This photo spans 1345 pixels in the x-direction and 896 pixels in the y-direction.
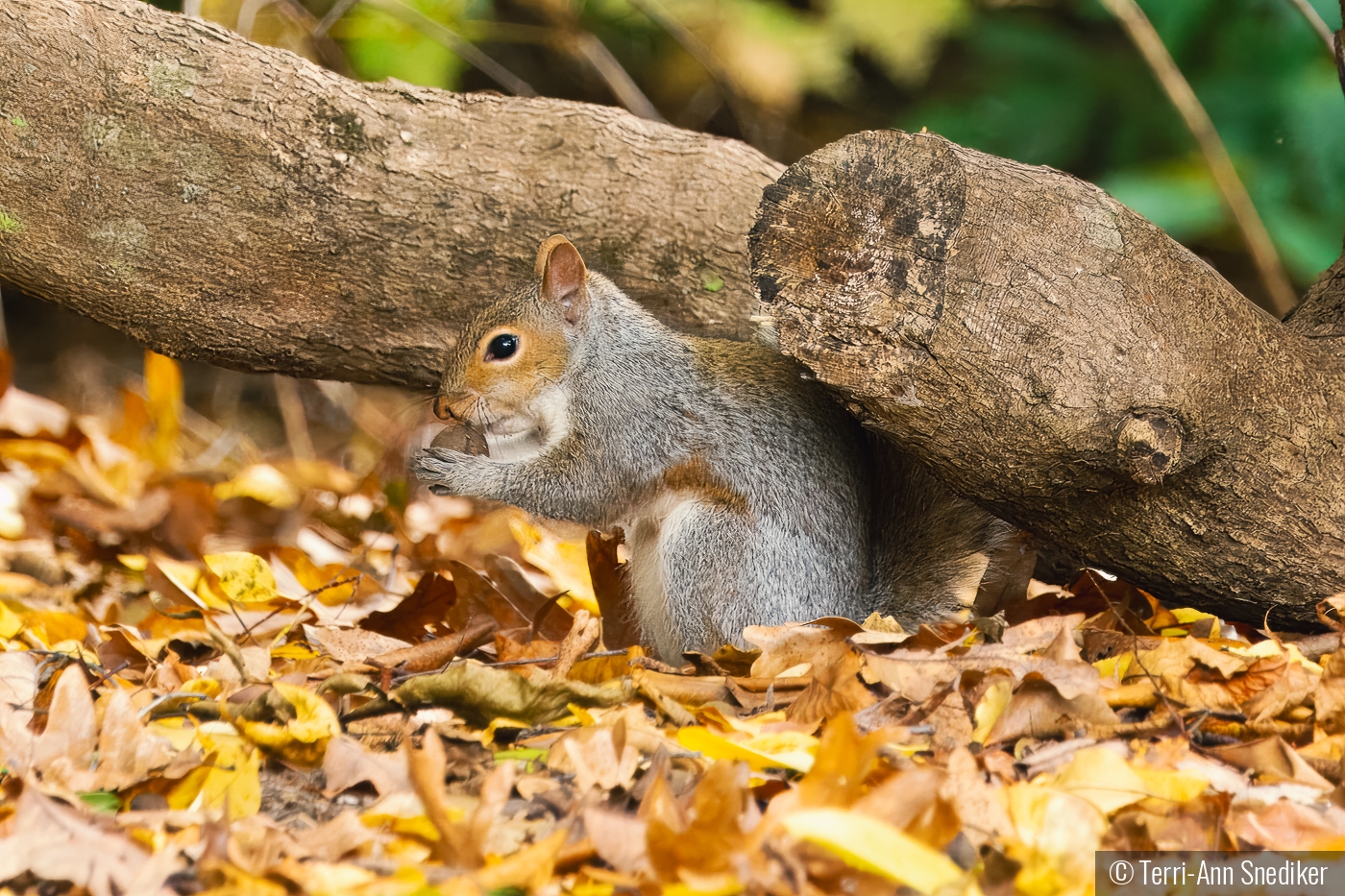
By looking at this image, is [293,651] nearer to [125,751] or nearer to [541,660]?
[541,660]

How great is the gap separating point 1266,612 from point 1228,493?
0.30m

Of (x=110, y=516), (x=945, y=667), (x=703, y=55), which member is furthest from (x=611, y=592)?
(x=703, y=55)

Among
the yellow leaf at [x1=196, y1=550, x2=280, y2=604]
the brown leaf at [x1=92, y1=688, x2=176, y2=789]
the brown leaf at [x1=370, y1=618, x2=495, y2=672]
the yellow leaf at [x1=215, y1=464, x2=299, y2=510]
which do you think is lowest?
the brown leaf at [x1=92, y1=688, x2=176, y2=789]

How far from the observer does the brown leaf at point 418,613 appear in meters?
2.51

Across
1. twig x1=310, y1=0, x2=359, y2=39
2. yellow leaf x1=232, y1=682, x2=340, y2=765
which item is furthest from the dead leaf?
twig x1=310, y1=0, x2=359, y2=39

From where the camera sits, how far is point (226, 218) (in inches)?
103

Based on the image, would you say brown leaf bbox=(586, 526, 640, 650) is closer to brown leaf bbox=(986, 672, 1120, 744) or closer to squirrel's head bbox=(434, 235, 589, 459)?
squirrel's head bbox=(434, 235, 589, 459)

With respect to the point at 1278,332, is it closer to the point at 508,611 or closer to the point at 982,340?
the point at 982,340

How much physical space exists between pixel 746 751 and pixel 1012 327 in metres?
0.85

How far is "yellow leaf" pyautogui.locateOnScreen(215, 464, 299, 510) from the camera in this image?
12.4ft

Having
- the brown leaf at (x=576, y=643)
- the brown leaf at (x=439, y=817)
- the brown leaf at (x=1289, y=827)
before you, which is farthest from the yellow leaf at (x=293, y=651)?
the brown leaf at (x=1289, y=827)

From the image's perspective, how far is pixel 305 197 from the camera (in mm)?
2658

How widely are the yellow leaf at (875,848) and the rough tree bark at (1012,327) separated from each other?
870mm

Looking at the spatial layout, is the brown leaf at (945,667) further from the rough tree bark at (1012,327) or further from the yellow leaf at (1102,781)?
the rough tree bark at (1012,327)
